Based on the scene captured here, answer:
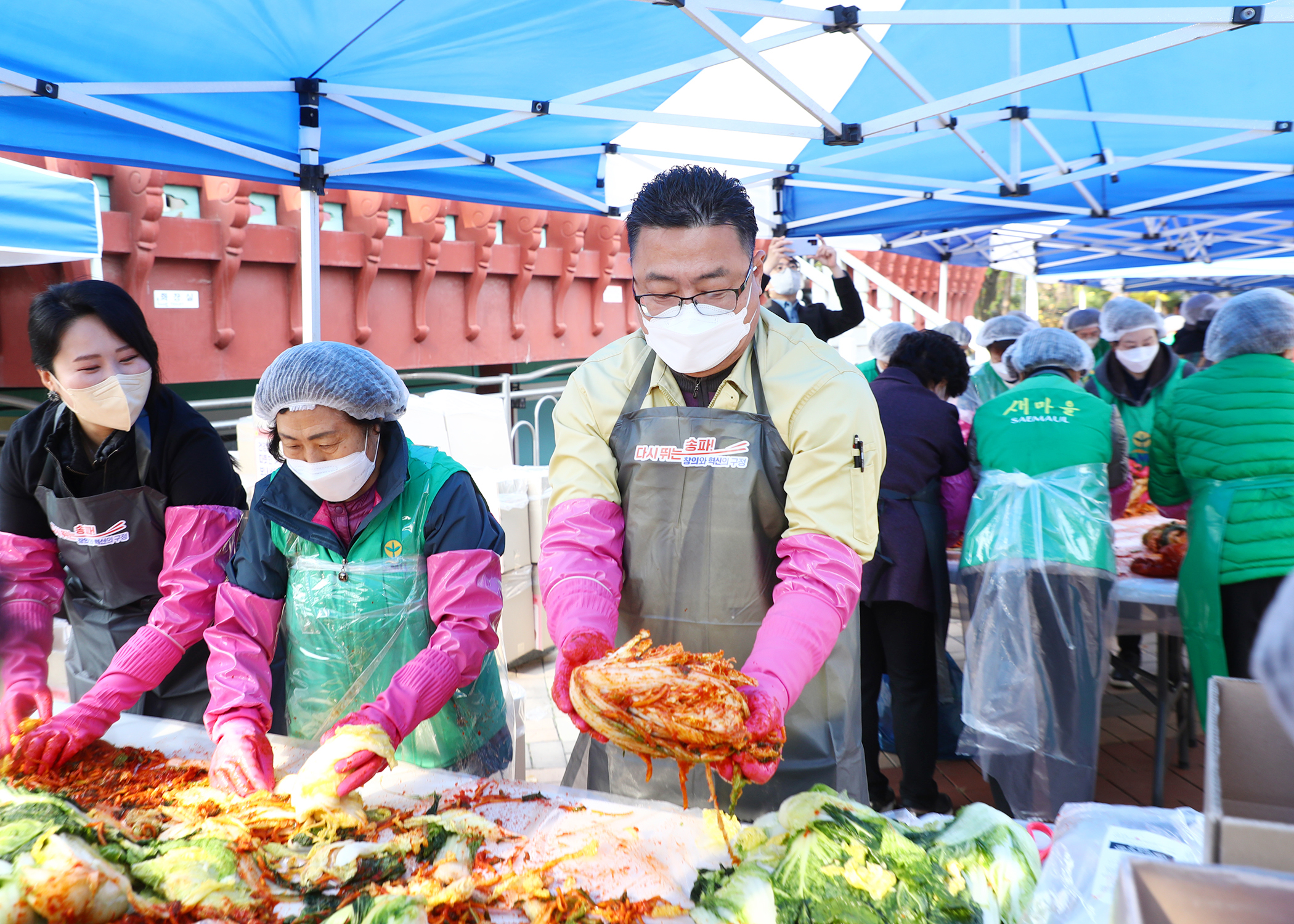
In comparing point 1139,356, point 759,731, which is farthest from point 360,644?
point 1139,356

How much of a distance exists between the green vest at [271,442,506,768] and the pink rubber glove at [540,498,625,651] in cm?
48

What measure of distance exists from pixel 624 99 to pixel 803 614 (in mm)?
4109

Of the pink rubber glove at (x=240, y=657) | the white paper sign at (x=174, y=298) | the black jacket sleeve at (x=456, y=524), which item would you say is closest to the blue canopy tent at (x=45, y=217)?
the white paper sign at (x=174, y=298)

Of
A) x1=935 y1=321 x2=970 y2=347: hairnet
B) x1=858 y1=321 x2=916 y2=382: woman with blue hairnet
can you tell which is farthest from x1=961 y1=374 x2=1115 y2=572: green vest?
x1=935 y1=321 x2=970 y2=347: hairnet

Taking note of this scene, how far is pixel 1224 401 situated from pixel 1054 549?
32.9 inches

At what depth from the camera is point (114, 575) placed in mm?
2639

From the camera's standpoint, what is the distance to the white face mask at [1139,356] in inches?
208

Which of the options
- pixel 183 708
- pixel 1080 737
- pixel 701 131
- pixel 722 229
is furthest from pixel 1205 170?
pixel 183 708

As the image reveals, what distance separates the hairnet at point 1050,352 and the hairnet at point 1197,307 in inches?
150

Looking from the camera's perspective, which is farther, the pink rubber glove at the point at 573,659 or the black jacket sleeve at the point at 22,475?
the black jacket sleeve at the point at 22,475

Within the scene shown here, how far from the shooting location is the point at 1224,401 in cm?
333

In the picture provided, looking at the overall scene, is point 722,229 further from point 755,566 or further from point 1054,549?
point 1054,549

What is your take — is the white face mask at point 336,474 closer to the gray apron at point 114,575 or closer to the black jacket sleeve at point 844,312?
the gray apron at point 114,575

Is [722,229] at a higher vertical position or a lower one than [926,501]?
higher
